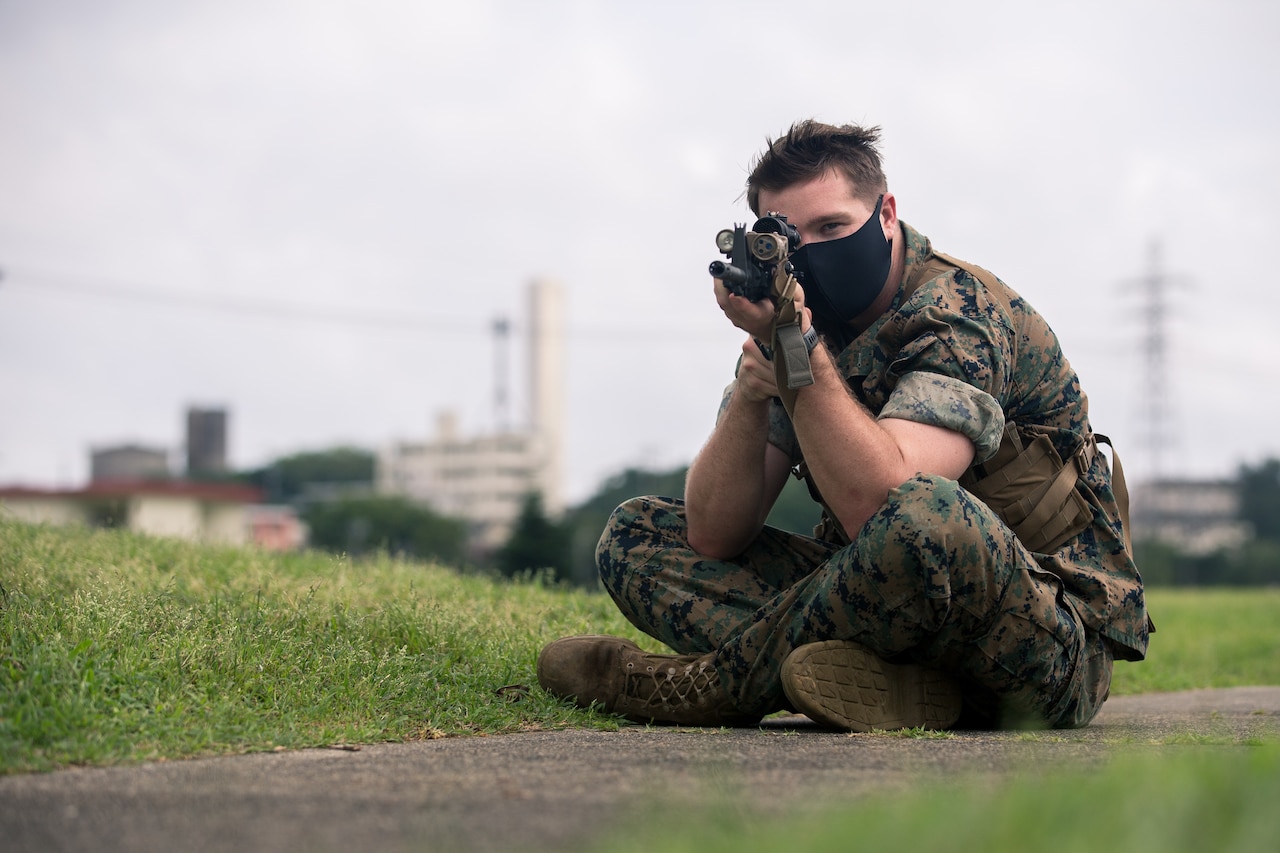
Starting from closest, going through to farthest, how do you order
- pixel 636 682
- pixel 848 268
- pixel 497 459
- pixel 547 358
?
pixel 636 682
pixel 848 268
pixel 547 358
pixel 497 459

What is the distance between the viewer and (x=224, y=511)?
37.1 m

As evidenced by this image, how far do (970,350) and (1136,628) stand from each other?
105cm

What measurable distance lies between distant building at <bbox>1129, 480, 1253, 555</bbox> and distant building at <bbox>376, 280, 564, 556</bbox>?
1534 inches

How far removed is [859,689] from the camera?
141 inches

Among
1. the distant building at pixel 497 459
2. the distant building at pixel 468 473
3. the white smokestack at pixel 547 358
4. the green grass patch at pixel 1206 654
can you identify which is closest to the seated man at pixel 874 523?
the green grass patch at pixel 1206 654

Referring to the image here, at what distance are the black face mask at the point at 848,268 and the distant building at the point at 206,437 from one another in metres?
114

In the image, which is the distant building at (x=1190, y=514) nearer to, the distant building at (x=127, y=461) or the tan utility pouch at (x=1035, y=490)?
the tan utility pouch at (x=1035, y=490)

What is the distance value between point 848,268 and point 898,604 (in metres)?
1.16

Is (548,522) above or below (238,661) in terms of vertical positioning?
below

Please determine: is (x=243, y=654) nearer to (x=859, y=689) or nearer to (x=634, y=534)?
(x=634, y=534)

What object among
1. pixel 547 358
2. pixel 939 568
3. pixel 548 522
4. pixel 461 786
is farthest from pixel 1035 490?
pixel 547 358

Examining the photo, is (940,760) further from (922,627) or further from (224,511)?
(224,511)

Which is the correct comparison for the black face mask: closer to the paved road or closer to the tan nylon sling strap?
the tan nylon sling strap

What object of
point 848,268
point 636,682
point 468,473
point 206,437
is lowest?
point 468,473
